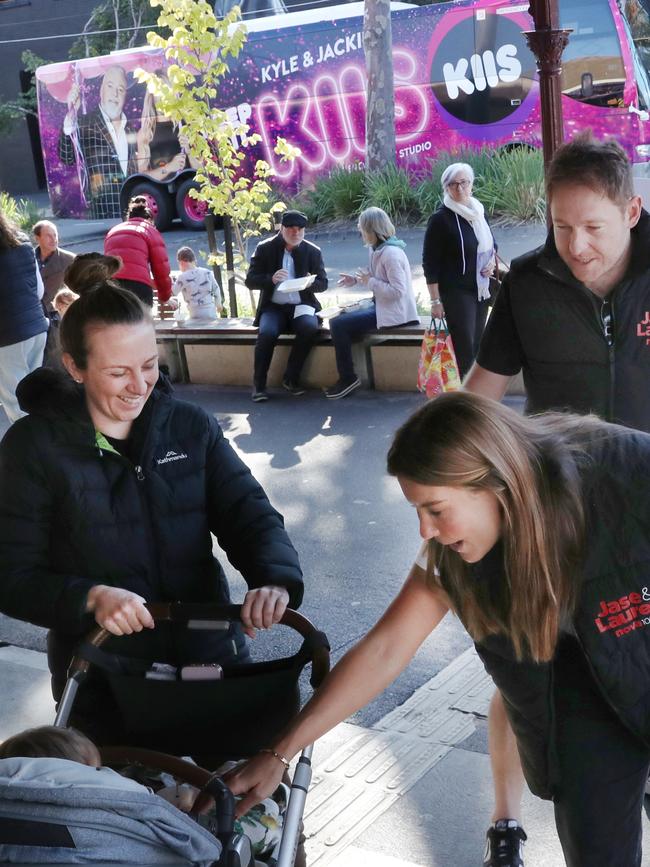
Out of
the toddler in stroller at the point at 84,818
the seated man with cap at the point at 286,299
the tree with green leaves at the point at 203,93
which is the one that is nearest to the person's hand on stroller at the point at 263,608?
the toddler in stroller at the point at 84,818

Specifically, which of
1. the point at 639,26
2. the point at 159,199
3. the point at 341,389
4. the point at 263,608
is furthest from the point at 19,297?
the point at 159,199

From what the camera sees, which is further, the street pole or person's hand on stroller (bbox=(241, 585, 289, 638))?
the street pole

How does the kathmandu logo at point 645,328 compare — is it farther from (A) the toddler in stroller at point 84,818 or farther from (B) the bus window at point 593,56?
(B) the bus window at point 593,56

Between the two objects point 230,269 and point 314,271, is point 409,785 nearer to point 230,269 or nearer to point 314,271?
point 314,271

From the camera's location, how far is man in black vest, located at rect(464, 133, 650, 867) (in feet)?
10.6

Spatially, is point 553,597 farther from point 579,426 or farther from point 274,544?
point 274,544

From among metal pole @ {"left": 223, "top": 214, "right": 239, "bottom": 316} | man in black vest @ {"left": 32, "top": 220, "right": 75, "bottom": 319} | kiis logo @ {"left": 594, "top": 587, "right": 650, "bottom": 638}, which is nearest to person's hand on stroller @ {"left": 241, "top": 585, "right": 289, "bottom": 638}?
kiis logo @ {"left": 594, "top": 587, "right": 650, "bottom": 638}

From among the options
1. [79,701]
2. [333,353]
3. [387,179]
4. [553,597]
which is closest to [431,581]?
[553,597]

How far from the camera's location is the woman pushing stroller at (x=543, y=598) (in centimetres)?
219

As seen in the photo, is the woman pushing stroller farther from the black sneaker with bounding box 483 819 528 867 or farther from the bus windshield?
the bus windshield

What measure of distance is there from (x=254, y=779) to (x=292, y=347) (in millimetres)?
8048

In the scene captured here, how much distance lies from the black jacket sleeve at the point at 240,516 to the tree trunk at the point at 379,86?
16.0 m

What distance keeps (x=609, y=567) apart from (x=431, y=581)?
43 cm

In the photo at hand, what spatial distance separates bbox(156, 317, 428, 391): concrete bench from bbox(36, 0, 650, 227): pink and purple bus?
8.40 m
